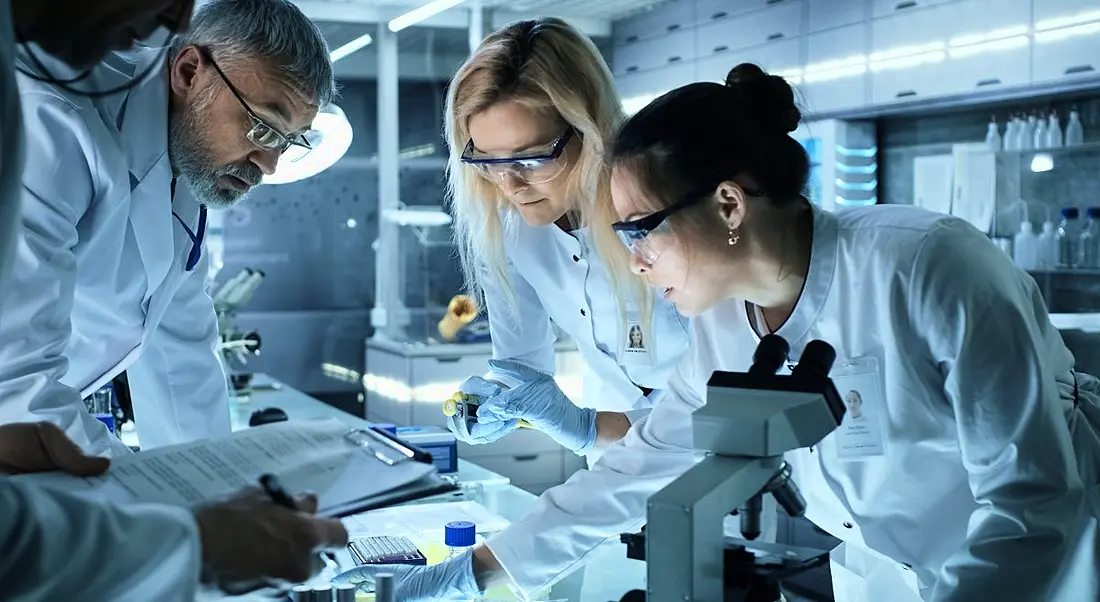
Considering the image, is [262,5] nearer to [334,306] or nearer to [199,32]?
[199,32]

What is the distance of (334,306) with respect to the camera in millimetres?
7562

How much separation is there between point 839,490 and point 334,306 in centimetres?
631

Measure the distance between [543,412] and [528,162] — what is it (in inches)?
23.2

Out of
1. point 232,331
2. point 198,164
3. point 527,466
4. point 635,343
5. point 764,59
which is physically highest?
point 764,59

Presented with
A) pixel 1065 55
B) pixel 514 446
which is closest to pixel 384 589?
pixel 514 446

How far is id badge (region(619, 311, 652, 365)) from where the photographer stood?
2307mm

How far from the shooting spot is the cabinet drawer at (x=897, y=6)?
4.92 meters

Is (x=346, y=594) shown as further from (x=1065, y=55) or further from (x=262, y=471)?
(x=1065, y=55)

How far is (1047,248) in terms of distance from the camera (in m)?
4.66

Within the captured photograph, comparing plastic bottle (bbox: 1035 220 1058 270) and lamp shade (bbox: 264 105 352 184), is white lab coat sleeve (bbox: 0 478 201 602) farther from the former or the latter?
plastic bottle (bbox: 1035 220 1058 270)

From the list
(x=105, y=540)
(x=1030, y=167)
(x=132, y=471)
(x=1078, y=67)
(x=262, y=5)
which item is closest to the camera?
(x=105, y=540)

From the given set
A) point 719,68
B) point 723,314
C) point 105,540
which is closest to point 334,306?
point 719,68

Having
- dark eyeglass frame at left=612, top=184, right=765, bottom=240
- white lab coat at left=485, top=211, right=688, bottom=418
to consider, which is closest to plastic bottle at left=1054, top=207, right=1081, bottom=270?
white lab coat at left=485, top=211, right=688, bottom=418

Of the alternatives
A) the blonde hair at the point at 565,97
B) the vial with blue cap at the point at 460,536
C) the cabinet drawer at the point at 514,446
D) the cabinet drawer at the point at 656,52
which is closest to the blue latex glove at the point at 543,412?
the blonde hair at the point at 565,97
